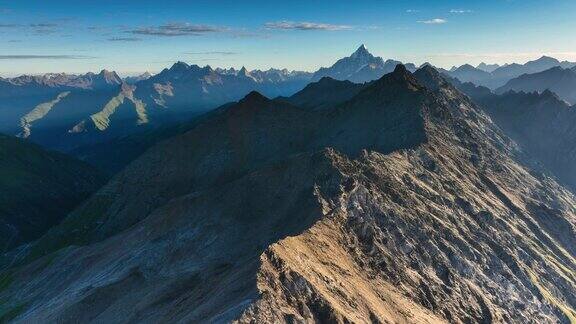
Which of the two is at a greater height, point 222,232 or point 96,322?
point 222,232

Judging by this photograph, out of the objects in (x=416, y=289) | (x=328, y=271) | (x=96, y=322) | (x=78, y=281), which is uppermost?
(x=328, y=271)

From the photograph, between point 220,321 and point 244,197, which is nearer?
point 220,321

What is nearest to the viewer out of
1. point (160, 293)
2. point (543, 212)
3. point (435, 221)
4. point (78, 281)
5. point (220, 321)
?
point (220, 321)

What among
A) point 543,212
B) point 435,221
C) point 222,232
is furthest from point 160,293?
point 543,212

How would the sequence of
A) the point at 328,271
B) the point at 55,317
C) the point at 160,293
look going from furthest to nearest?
the point at 55,317
the point at 160,293
the point at 328,271

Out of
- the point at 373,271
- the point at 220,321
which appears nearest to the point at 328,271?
the point at 373,271

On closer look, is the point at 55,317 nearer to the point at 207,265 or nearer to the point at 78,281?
the point at 78,281
